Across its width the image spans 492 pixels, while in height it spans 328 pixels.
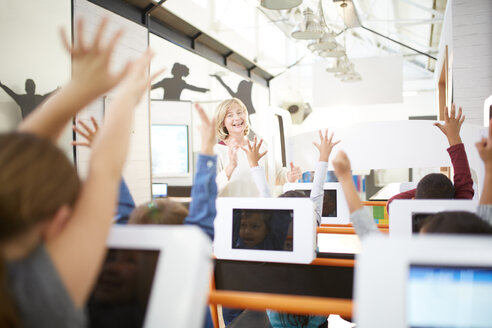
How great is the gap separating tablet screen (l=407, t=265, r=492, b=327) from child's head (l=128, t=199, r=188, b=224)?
0.63 meters

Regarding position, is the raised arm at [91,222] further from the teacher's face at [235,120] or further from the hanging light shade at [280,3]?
the hanging light shade at [280,3]

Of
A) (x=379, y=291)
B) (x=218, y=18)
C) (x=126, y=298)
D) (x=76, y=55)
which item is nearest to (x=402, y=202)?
(x=379, y=291)

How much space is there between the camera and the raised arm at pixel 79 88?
72cm

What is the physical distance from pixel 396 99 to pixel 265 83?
7.77 ft

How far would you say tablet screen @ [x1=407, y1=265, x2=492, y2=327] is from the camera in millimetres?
640

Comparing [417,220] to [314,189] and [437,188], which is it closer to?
[437,188]

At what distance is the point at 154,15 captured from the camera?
3.86 m

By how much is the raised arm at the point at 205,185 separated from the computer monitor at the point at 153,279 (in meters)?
0.36

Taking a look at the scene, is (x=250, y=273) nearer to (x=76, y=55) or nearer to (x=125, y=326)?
(x=125, y=326)

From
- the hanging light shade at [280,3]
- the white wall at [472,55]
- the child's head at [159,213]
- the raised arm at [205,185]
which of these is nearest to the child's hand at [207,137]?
the raised arm at [205,185]

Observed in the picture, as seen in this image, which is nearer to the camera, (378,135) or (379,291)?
(379,291)

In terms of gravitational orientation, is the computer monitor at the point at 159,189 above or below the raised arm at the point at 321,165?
below

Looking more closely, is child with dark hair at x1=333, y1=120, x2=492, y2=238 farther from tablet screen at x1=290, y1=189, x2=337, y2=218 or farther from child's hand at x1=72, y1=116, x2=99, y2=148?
tablet screen at x1=290, y1=189, x2=337, y2=218

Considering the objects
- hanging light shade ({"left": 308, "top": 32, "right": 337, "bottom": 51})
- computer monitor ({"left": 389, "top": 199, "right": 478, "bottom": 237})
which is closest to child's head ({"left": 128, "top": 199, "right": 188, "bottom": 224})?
computer monitor ({"left": 389, "top": 199, "right": 478, "bottom": 237})
